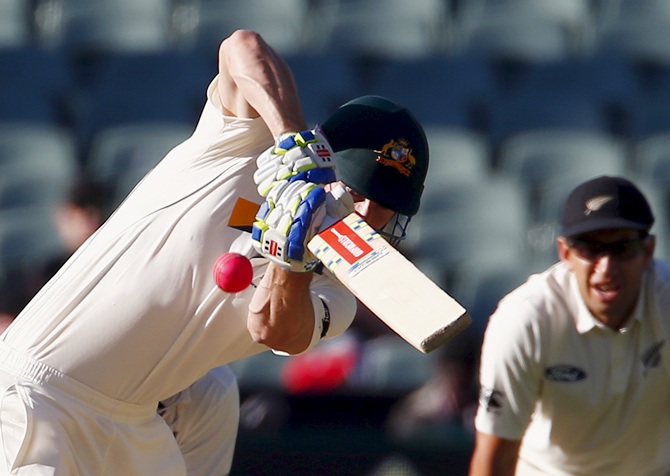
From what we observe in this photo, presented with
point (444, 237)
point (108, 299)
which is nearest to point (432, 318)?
point (108, 299)

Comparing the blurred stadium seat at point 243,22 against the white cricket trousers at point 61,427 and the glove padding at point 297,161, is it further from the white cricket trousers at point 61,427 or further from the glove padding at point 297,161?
the glove padding at point 297,161

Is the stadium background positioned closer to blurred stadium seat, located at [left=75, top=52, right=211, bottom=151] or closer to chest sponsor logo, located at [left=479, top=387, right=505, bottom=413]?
blurred stadium seat, located at [left=75, top=52, right=211, bottom=151]

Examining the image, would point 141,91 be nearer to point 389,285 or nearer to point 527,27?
point 527,27

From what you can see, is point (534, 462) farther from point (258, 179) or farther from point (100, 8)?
point (100, 8)

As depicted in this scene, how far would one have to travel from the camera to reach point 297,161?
93.8 inches

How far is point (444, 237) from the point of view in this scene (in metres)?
6.93

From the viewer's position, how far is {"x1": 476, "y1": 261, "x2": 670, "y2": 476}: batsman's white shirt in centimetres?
355

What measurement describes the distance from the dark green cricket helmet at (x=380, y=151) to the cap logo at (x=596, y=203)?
2.98 ft

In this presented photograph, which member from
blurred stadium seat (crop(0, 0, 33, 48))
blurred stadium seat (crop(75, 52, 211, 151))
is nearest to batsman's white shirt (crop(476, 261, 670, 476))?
blurred stadium seat (crop(75, 52, 211, 151))

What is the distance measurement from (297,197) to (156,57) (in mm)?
5620

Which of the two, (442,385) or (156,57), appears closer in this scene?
(442,385)

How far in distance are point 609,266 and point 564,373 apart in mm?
370

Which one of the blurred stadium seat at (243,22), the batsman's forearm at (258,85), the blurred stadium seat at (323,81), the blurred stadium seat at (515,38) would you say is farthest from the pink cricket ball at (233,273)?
the blurred stadium seat at (515,38)

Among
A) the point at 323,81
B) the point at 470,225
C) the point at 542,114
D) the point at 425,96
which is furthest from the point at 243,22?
the point at 470,225
